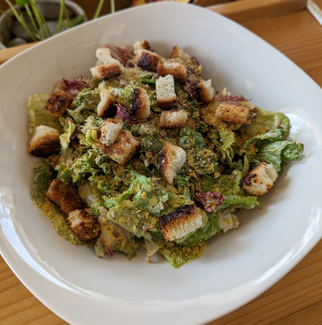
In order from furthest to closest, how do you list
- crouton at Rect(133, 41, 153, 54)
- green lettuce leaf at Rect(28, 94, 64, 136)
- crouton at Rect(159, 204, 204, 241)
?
crouton at Rect(133, 41, 153, 54) < green lettuce leaf at Rect(28, 94, 64, 136) < crouton at Rect(159, 204, 204, 241)

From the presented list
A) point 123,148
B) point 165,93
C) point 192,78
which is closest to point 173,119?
point 165,93

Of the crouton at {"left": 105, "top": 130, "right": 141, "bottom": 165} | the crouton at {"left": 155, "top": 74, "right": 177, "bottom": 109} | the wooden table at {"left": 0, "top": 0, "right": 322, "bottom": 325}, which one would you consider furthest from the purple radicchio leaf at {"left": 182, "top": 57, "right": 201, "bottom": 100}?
the wooden table at {"left": 0, "top": 0, "right": 322, "bottom": 325}

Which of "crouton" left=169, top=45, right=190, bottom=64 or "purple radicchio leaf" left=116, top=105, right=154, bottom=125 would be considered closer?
"purple radicchio leaf" left=116, top=105, right=154, bottom=125

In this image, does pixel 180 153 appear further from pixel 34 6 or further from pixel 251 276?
pixel 34 6

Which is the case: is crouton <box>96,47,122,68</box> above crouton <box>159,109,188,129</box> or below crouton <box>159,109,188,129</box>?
above

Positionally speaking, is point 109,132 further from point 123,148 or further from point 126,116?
point 126,116

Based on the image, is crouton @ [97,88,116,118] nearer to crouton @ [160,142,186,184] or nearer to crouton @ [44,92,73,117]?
crouton @ [44,92,73,117]

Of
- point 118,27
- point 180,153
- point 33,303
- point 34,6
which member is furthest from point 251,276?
point 34,6
